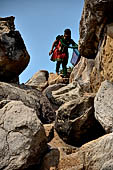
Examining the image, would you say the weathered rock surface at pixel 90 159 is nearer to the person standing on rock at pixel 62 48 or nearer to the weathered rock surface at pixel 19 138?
the weathered rock surface at pixel 19 138

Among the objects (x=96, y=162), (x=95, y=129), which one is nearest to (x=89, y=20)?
(x=95, y=129)

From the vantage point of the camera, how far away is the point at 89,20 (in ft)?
17.9

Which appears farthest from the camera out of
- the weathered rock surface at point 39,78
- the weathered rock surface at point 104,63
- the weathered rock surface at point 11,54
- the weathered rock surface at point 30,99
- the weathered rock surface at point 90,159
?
the weathered rock surface at point 39,78

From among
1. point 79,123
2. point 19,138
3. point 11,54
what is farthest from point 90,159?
point 11,54

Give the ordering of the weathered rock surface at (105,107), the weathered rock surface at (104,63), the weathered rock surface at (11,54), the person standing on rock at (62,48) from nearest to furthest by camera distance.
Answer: the weathered rock surface at (105,107)
the weathered rock surface at (104,63)
the weathered rock surface at (11,54)
the person standing on rock at (62,48)

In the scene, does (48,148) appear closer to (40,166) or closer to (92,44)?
(40,166)

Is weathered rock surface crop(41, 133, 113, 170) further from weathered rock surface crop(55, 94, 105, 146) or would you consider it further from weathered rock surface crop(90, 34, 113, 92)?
weathered rock surface crop(90, 34, 113, 92)

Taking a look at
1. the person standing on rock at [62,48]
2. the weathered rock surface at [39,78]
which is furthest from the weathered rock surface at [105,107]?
the weathered rock surface at [39,78]

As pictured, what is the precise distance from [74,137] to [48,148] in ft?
2.36

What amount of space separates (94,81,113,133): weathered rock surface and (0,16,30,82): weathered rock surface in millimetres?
3420

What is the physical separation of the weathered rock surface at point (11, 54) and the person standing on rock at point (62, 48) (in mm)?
3320

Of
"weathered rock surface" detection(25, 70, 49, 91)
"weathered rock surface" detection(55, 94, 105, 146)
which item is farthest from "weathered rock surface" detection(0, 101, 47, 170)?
"weathered rock surface" detection(25, 70, 49, 91)

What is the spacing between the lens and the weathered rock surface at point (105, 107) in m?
4.05

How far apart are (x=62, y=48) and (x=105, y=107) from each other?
6.91 metres
